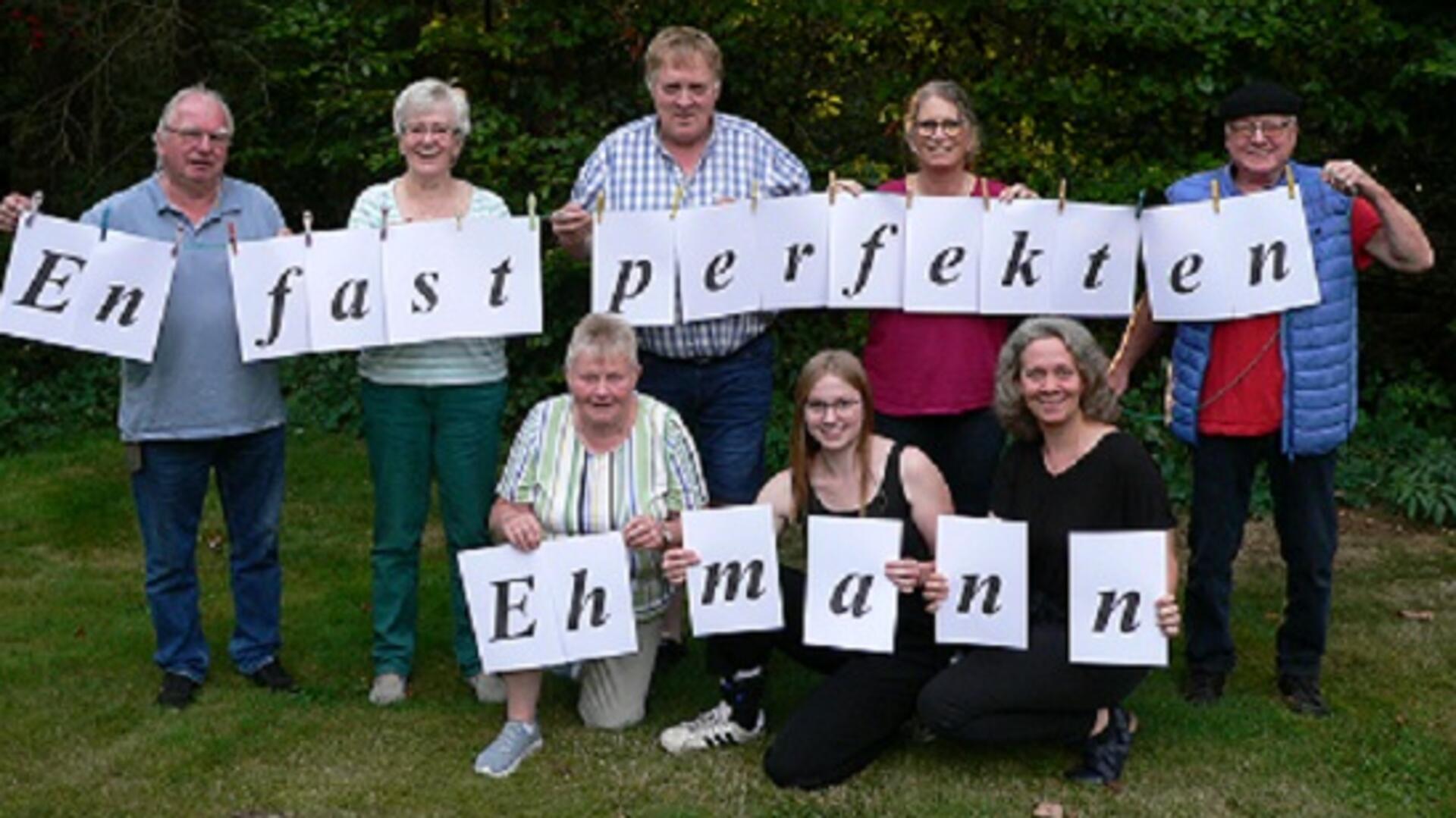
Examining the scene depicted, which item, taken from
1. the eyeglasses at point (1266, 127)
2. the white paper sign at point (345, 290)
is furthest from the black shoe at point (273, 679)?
the eyeglasses at point (1266, 127)

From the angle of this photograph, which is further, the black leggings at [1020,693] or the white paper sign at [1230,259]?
the white paper sign at [1230,259]

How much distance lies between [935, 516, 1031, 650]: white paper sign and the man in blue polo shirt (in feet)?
Result: 6.83

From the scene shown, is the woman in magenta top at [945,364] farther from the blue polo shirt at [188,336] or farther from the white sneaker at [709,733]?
the blue polo shirt at [188,336]

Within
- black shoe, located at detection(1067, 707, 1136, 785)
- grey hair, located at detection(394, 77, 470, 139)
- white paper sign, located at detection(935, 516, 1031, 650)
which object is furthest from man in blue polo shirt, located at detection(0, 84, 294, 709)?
black shoe, located at detection(1067, 707, 1136, 785)

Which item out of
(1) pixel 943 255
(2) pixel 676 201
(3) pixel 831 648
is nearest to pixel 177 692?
(3) pixel 831 648

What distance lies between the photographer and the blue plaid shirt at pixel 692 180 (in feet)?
16.1

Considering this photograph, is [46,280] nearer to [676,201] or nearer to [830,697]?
[676,201]

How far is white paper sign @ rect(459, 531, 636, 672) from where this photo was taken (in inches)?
177

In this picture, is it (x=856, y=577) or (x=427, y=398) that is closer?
(x=856, y=577)

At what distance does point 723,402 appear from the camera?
501cm

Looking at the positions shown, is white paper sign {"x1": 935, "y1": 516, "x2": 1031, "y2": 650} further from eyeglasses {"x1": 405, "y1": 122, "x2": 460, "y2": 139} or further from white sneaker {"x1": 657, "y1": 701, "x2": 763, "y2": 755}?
eyeglasses {"x1": 405, "y1": 122, "x2": 460, "y2": 139}

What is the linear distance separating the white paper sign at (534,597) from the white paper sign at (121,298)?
3.68 ft

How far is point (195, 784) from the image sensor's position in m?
4.41

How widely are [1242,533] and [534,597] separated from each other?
214 cm
